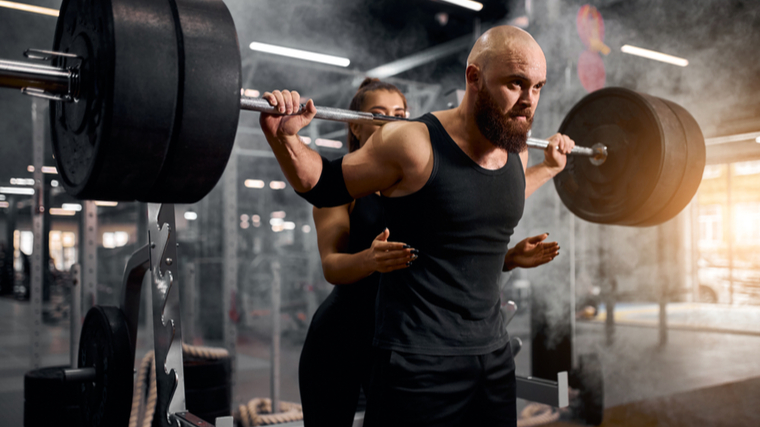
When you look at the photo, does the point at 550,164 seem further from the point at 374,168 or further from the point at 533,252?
the point at 374,168

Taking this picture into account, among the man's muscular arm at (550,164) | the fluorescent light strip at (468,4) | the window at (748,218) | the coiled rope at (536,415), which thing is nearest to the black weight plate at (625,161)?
the man's muscular arm at (550,164)

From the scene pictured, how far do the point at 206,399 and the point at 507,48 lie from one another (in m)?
1.99

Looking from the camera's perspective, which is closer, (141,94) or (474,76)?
(141,94)

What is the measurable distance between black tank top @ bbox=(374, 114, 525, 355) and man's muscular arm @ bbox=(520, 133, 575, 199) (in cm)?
45

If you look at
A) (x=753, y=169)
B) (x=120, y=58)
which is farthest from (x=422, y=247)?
(x=753, y=169)

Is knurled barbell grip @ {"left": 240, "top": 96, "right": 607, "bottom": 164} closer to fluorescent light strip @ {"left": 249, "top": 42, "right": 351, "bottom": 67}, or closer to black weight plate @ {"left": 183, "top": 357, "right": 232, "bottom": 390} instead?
black weight plate @ {"left": 183, "top": 357, "right": 232, "bottom": 390}

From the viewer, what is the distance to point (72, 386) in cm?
209

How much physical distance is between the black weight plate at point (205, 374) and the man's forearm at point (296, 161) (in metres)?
1.63

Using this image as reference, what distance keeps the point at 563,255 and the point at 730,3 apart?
5.00ft

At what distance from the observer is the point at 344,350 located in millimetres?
1348

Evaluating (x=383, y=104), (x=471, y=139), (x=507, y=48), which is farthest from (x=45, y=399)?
(x=507, y=48)

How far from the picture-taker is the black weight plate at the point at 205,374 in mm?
2328

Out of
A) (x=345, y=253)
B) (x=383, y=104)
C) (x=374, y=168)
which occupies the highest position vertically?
(x=383, y=104)

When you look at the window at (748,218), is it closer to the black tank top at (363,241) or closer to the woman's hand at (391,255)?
the black tank top at (363,241)
